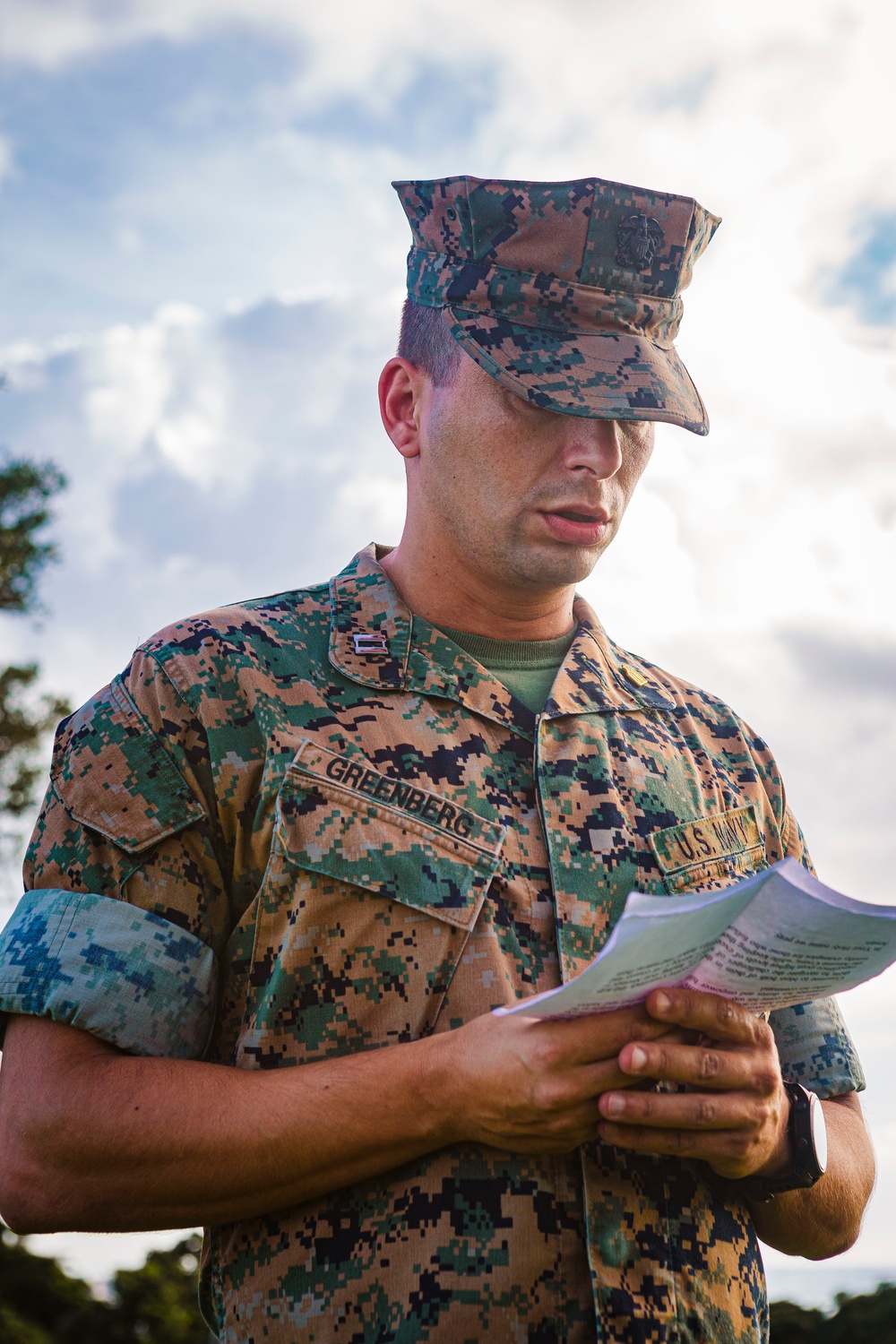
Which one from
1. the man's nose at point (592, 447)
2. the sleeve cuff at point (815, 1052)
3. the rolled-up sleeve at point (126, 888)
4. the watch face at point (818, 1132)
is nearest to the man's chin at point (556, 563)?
the man's nose at point (592, 447)

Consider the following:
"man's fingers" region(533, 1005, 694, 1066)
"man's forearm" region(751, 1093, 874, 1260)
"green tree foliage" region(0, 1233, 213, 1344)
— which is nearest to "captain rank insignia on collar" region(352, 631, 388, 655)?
"man's fingers" region(533, 1005, 694, 1066)

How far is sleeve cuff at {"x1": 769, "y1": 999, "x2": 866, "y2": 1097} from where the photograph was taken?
2.43 metres

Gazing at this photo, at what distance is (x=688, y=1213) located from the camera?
206 cm

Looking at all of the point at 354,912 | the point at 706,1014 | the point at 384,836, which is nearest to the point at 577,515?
the point at 384,836

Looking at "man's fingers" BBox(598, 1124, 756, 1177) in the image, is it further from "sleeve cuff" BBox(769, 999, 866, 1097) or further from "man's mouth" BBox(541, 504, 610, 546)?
"man's mouth" BBox(541, 504, 610, 546)

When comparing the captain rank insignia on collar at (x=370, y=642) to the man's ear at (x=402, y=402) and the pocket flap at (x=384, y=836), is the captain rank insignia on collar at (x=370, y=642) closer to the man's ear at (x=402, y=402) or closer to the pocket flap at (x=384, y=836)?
the pocket flap at (x=384, y=836)

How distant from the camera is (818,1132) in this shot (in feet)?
6.88

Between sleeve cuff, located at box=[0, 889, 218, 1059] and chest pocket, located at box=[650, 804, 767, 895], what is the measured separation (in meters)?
0.87

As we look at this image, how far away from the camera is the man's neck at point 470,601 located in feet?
8.66

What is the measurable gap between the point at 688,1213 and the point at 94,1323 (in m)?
5.02

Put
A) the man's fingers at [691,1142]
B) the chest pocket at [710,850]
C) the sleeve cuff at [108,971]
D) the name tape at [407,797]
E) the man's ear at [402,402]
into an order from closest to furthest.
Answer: the man's fingers at [691,1142] → the sleeve cuff at [108,971] → the name tape at [407,797] → the chest pocket at [710,850] → the man's ear at [402,402]

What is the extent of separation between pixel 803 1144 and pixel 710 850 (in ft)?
1.89

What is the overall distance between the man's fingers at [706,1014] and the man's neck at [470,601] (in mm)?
1082

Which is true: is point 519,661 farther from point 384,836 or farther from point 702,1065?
point 702,1065
